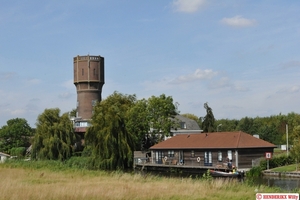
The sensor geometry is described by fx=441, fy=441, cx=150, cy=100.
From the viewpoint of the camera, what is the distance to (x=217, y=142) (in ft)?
155

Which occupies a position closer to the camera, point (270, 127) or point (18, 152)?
point (18, 152)

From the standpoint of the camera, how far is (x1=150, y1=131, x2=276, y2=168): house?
4412 centimetres

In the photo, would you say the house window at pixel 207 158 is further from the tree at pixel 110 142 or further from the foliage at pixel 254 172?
the tree at pixel 110 142

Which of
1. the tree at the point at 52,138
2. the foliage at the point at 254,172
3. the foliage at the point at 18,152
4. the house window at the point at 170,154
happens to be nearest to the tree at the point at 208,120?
the house window at the point at 170,154

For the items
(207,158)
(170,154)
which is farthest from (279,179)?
(170,154)

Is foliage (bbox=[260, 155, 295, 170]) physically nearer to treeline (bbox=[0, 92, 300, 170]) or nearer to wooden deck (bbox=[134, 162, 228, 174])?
treeline (bbox=[0, 92, 300, 170])

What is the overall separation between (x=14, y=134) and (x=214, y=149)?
5437 cm

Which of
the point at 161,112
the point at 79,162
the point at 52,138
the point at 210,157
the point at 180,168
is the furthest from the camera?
the point at 161,112

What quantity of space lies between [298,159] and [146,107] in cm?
2743

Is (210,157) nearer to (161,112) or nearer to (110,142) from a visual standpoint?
(110,142)

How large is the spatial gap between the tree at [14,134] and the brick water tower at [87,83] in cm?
1563

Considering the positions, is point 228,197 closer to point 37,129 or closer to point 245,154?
point 245,154

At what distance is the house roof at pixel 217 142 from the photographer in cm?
4484

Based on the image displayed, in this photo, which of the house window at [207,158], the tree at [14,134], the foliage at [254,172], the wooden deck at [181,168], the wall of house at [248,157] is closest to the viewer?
the foliage at [254,172]
